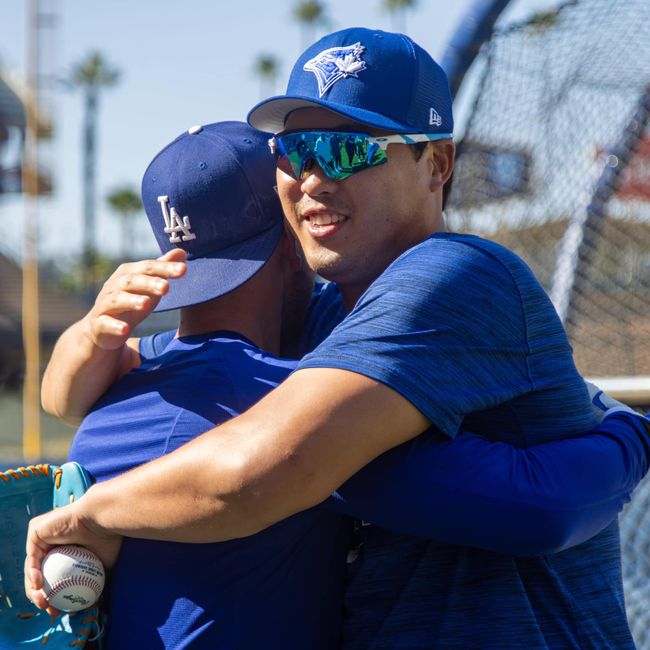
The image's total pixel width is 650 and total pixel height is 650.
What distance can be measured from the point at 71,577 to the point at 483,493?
81 centimetres

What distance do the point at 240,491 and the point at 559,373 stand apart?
0.65 metres

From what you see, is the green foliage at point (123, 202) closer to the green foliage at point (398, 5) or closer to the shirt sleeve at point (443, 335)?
the green foliage at point (398, 5)

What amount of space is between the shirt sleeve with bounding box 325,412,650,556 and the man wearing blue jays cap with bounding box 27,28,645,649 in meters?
0.02

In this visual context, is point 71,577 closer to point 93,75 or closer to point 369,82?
point 369,82

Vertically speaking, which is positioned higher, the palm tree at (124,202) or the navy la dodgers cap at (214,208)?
the navy la dodgers cap at (214,208)

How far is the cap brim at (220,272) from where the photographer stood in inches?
87.7

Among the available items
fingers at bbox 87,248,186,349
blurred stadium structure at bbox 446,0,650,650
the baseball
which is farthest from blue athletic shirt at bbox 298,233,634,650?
blurred stadium structure at bbox 446,0,650,650

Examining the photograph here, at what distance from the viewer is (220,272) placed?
2268 millimetres

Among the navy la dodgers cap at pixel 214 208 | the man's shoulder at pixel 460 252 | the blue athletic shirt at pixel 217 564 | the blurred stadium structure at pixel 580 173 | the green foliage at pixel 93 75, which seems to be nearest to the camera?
the man's shoulder at pixel 460 252

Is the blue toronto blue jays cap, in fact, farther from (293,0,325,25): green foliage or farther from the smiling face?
(293,0,325,25): green foliage

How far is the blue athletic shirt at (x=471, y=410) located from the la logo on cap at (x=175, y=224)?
22.2 inches

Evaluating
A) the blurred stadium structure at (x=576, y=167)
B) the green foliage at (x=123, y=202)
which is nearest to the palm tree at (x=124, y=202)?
the green foliage at (x=123, y=202)

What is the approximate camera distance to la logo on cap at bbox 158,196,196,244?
2.33 metres

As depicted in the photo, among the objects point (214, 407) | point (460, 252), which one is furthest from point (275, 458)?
point (460, 252)
